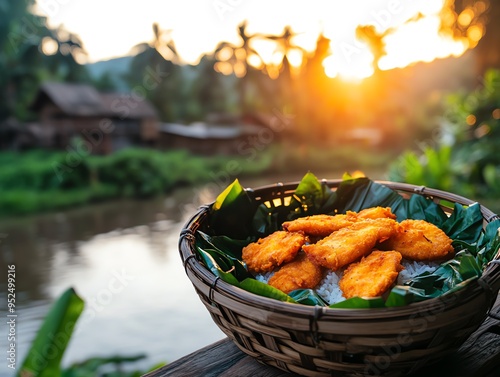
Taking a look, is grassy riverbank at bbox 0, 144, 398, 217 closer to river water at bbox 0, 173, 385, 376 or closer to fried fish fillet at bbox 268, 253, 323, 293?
river water at bbox 0, 173, 385, 376

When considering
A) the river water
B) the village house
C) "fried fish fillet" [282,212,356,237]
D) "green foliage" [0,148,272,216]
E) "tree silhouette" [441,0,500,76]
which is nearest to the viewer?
"fried fish fillet" [282,212,356,237]

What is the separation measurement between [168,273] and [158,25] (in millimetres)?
17605

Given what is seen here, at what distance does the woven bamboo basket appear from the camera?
2.38 feet

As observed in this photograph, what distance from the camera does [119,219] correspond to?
640 inches

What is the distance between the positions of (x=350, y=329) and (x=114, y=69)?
25718 millimetres

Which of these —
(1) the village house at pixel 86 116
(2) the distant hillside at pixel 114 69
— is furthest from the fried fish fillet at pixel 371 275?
(2) the distant hillside at pixel 114 69

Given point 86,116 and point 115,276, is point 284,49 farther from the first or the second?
point 115,276

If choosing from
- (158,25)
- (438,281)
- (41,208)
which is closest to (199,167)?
(41,208)

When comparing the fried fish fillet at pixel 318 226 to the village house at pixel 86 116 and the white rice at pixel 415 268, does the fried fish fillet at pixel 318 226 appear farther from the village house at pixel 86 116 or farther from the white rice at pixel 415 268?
the village house at pixel 86 116

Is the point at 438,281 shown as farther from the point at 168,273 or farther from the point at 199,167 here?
the point at 199,167

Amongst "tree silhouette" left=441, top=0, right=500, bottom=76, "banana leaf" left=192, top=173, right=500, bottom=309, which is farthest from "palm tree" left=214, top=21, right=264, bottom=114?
"banana leaf" left=192, top=173, right=500, bottom=309

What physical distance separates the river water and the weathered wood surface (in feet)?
9.25

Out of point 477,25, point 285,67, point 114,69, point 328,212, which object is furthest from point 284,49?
point 328,212

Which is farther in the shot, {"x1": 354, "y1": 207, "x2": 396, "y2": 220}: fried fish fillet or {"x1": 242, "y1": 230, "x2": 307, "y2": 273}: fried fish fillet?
{"x1": 354, "y1": 207, "x2": 396, "y2": 220}: fried fish fillet
